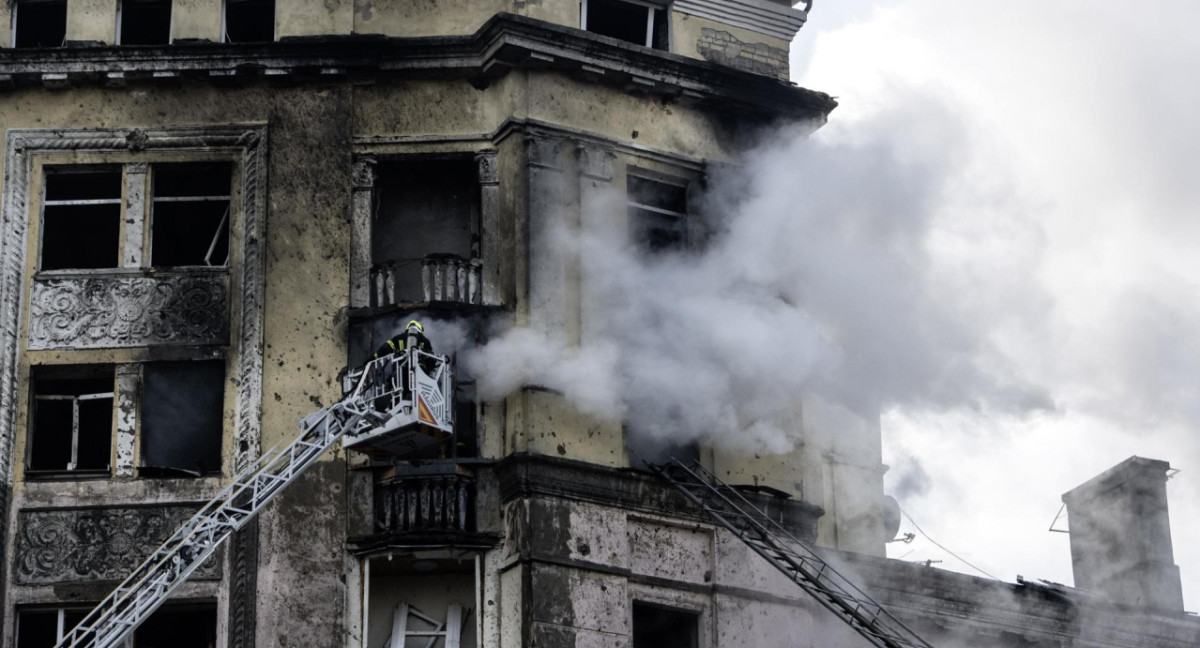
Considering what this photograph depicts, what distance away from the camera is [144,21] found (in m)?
37.4

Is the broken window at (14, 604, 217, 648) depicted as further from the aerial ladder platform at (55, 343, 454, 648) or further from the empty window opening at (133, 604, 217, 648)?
the aerial ladder platform at (55, 343, 454, 648)

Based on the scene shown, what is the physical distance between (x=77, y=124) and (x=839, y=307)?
1166cm

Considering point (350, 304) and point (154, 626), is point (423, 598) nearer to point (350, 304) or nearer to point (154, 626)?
point (154, 626)

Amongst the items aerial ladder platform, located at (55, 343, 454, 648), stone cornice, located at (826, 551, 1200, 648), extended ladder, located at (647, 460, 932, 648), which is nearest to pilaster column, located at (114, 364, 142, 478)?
aerial ladder platform, located at (55, 343, 454, 648)

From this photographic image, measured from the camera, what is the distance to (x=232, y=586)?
33844mm

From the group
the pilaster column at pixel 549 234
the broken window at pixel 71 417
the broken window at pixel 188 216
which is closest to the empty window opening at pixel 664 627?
the pilaster column at pixel 549 234

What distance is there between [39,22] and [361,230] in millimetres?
6151

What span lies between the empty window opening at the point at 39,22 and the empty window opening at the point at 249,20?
2493 millimetres

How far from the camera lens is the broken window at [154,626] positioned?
33969 millimetres

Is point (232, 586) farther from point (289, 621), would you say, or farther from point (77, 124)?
point (77, 124)

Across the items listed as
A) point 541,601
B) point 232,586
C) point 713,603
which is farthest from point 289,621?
point 713,603

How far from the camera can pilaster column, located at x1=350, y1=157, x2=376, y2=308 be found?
35506 mm

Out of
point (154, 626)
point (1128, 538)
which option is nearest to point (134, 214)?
point (154, 626)

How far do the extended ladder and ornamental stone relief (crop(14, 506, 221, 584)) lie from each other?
264 inches
